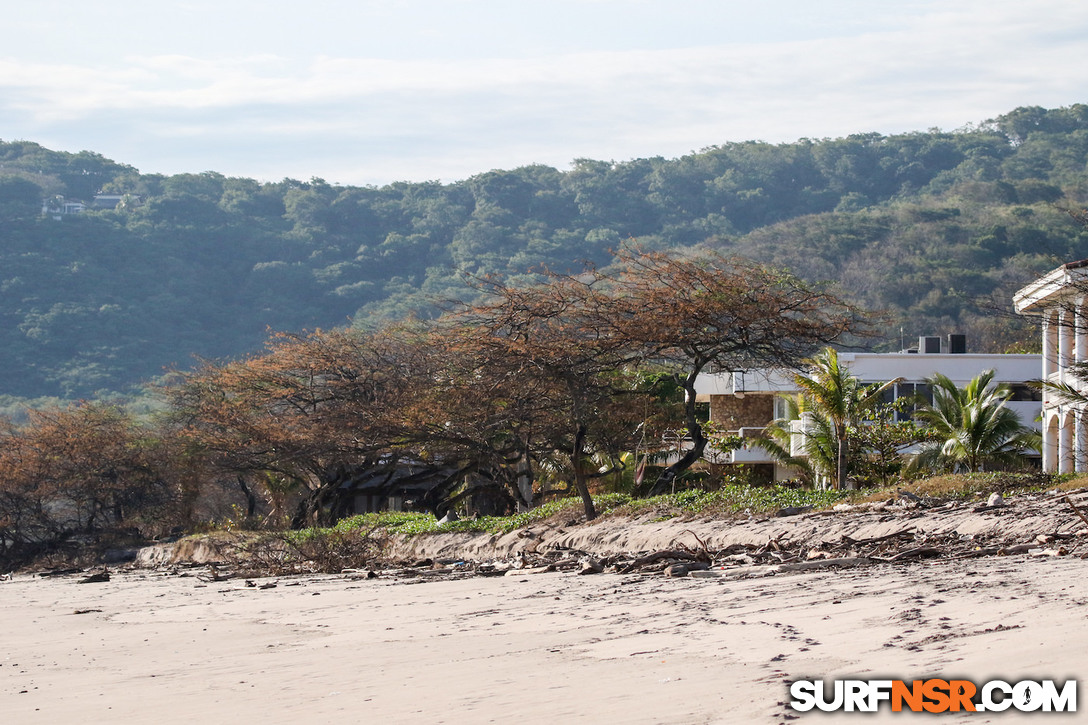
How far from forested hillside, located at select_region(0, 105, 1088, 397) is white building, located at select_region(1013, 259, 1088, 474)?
105 ft

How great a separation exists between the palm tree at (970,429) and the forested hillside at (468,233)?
35515mm

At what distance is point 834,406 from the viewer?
24.4m

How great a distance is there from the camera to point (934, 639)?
262 inches

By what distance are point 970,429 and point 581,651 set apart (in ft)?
72.2

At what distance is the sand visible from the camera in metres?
5.98

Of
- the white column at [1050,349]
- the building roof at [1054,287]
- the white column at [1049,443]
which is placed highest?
the building roof at [1054,287]

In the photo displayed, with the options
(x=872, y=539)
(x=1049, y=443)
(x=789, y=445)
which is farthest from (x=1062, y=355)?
(x=872, y=539)

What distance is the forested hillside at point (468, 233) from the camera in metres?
84.8

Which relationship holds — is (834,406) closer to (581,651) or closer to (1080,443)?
(1080,443)

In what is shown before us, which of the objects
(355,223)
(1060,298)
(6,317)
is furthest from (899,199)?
(1060,298)

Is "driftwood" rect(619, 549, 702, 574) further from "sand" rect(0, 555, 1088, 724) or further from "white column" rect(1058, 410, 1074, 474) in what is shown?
"white column" rect(1058, 410, 1074, 474)

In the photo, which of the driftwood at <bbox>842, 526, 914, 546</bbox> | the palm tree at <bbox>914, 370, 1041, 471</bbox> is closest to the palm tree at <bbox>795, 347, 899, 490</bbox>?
the palm tree at <bbox>914, 370, 1041, 471</bbox>

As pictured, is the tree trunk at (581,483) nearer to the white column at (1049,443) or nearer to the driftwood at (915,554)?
the driftwood at (915,554)

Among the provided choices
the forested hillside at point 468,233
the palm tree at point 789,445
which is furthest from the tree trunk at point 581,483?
the forested hillside at point 468,233
